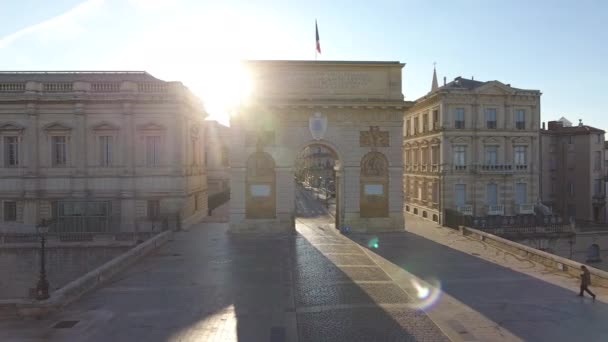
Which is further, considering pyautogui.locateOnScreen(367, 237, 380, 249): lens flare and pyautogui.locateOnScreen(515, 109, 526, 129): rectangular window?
pyautogui.locateOnScreen(515, 109, 526, 129): rectangular window

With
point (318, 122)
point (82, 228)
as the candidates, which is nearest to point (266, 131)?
point (318, 122)

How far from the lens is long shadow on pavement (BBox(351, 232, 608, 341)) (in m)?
12.3

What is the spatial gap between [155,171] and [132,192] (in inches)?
91.1

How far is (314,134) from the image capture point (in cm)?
2938

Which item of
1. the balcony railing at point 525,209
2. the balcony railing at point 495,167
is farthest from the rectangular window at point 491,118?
the balcony railing at point 525,209

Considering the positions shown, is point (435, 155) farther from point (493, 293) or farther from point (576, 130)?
point (493, 293)

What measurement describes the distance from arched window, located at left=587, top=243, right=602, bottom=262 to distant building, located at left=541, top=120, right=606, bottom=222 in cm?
1034

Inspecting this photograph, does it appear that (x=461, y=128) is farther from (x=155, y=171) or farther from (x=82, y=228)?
(x=82, y=228)

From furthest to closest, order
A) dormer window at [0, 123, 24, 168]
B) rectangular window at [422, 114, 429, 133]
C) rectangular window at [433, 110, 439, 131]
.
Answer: rectangular window at [422, 114, 429, 133] < rectangular window at [433, 110, 439, 131] < dormer window at [0, 123, 24, 168]

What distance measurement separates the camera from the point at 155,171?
31328mm

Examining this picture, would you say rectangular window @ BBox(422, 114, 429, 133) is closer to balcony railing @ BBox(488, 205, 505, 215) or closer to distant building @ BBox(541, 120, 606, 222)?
balcony railing @ BBox(488, 205, 505, 215)

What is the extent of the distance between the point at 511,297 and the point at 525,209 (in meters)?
24.4

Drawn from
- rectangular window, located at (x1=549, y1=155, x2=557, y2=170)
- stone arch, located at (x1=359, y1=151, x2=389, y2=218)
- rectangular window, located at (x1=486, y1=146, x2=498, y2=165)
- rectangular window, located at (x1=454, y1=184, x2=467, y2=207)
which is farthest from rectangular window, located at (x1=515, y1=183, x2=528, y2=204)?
stone arch, located at (x1=359, y1=151, x2=389, y2=218)

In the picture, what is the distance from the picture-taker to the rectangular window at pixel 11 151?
30.8 metres
